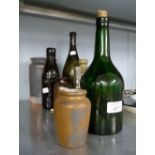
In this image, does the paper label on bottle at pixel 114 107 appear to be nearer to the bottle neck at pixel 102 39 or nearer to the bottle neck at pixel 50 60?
the bottle neck at pixel 102 39

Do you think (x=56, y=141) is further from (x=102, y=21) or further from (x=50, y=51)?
(x=50, y=51)

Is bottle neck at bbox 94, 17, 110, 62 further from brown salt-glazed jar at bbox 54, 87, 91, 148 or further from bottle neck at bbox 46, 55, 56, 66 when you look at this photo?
bottle neck at bbox 46, 55, 56, 66

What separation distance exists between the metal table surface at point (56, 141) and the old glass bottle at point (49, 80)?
14 cm

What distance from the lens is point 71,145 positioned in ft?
1.41

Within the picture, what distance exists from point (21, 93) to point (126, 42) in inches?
33.7

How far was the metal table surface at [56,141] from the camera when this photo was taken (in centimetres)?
42

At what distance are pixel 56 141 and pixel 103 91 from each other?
0.16 meters

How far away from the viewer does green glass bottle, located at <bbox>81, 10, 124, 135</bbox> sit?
0.51 m

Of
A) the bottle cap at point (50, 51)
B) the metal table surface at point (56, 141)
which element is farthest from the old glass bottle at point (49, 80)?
the metal table surface at point (56, 141)

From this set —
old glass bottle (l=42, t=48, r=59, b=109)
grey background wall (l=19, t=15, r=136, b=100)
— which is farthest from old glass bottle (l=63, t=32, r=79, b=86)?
grey background wall (l=19, t=15, r=136, b=100)

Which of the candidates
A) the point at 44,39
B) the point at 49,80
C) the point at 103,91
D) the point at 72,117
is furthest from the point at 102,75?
the point at 44,39

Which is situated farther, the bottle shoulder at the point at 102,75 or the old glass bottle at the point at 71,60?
the old glass bottle at the point at 71,60

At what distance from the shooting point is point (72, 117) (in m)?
0.42
